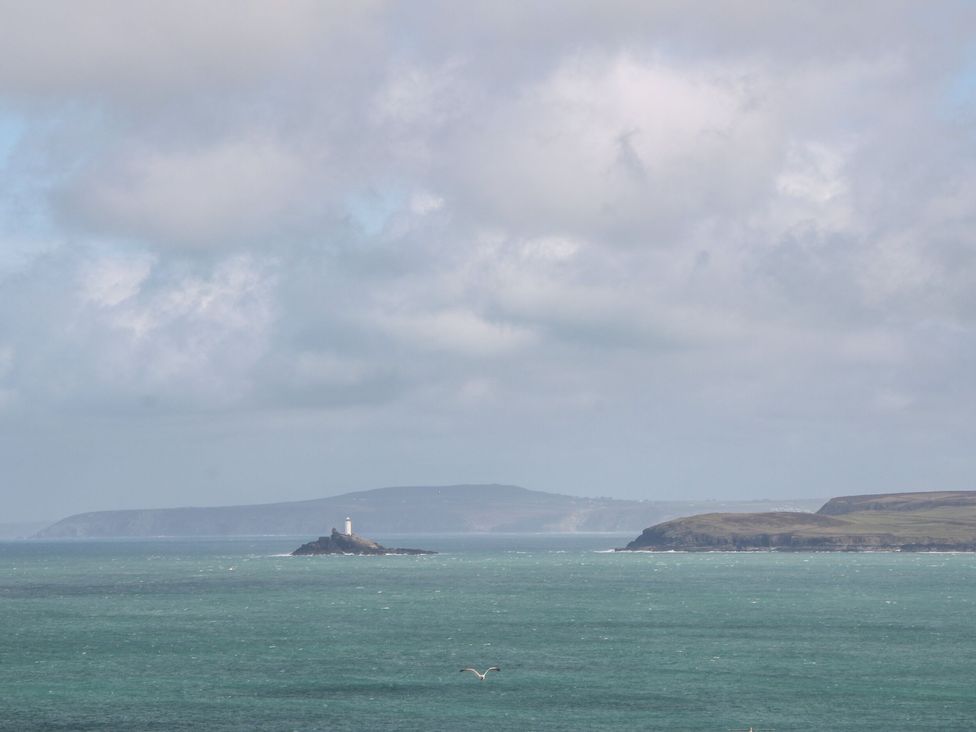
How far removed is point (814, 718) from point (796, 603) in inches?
3481

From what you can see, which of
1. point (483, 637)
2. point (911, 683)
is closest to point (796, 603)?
point (483, 637)

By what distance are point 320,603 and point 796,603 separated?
62.6 meters

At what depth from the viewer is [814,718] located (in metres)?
82.6

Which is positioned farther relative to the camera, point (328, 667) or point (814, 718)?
point (328, 667)

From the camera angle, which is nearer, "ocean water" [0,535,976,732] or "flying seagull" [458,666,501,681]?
"ocean water" [0,535,976,732]

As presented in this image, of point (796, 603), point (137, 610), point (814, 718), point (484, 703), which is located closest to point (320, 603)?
point (137, 610)

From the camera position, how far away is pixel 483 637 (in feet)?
419

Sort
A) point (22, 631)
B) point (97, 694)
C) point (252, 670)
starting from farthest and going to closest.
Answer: point (22, 631), point (252, 670), point (97, 694)

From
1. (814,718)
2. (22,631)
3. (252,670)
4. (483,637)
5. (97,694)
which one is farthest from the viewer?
(22,631)

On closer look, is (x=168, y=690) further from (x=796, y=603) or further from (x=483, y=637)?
(x=796, y=603)

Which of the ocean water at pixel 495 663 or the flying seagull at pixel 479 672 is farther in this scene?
the flying seagull at pixel 479 672

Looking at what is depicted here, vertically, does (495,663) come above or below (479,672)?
above

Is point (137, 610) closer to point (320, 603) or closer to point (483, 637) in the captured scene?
point (320, 603)

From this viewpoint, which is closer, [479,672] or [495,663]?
[479,672]
